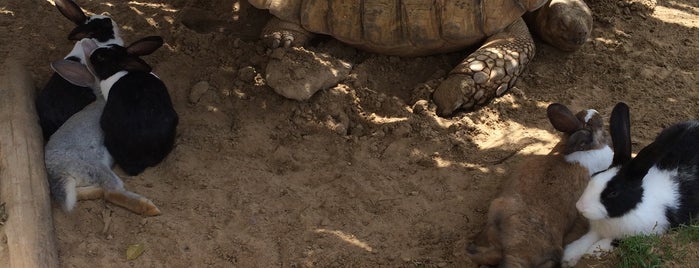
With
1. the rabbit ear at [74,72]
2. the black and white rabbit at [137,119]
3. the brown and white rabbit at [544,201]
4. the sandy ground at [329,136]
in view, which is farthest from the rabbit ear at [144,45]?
the brown and white rabbit at [544,201]

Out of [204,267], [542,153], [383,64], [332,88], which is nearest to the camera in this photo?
[204,267]

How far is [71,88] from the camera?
4.82 metres

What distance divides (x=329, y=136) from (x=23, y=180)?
1948 mm

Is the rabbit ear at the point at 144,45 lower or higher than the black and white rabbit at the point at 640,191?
lower

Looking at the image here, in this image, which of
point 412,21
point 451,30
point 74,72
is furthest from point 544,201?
point 74,72

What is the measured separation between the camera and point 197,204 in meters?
4.29

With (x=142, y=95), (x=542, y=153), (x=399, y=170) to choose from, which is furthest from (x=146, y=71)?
(x=542, y=153)

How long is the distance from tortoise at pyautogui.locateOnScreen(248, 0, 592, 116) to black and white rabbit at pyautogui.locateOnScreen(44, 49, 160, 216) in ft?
5.36

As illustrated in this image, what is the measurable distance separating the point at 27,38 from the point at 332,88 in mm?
2444

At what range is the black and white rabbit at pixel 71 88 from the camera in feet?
15.4

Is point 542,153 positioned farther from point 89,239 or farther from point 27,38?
point 27,38

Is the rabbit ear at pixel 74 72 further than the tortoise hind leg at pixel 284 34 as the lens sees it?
No

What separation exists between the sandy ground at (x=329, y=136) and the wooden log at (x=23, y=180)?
6.5 inches

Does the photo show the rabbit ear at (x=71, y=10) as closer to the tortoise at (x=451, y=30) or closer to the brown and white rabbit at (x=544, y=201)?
the tortoise at (x=451, y=30)
